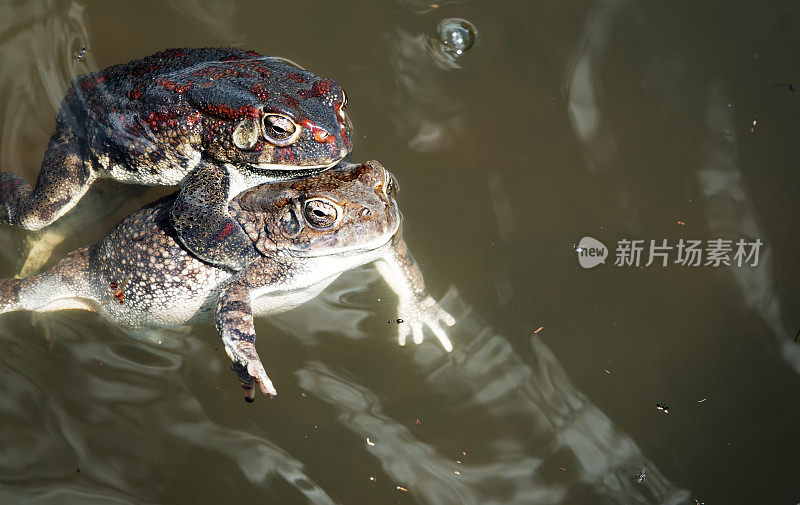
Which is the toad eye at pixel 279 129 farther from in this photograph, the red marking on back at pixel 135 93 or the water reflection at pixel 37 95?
the water reflection at pixel 37 95

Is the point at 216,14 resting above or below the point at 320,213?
above

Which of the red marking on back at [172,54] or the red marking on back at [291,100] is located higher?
the red marking on back at [291,100]

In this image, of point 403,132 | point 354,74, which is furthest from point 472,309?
point 354,74

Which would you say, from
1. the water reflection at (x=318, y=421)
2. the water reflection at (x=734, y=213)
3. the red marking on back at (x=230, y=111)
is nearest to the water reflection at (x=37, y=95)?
the water reflection at (x=318, y=421)

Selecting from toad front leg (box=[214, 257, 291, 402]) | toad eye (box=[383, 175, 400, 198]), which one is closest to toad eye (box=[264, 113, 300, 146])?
toad eye (box=[383, 175, 400, 198])

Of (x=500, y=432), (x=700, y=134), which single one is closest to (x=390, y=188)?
(x=500, y=432)

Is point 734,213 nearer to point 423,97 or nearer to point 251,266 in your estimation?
point 423,97

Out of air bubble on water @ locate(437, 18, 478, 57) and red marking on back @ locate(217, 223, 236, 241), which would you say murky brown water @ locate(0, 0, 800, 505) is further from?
red marking on back @ locate(217, 223, 236, 241)
